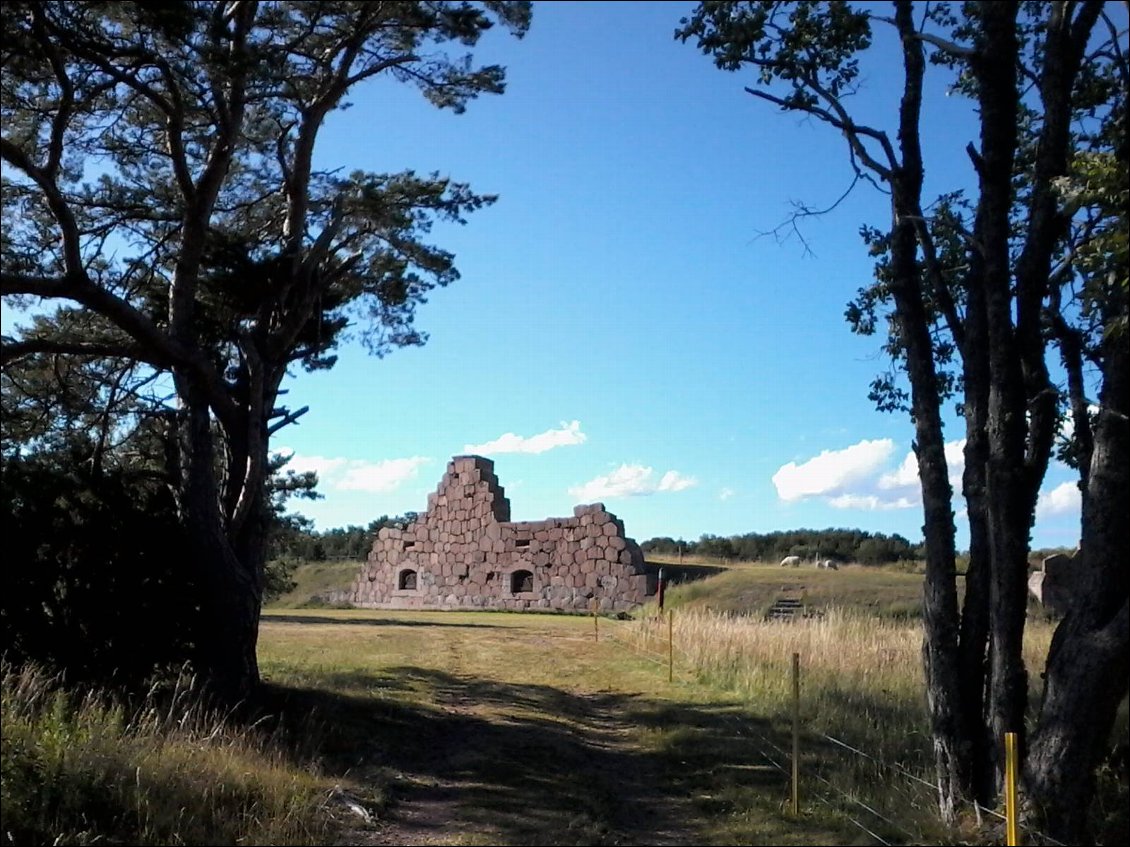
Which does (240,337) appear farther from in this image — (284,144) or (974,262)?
(974,262)

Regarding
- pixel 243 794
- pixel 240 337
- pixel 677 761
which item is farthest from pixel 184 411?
pixel 677 761

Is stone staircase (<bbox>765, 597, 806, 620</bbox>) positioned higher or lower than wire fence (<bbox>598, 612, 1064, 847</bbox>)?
higher

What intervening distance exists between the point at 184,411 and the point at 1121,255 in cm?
1008

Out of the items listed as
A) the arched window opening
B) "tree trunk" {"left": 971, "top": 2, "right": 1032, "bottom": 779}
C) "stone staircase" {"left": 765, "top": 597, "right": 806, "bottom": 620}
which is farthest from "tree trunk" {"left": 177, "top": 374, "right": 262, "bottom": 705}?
the arched window opening

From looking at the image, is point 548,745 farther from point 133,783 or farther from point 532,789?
point 133,783

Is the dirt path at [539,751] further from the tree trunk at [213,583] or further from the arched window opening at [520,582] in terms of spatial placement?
the arched window opening at [520,582]

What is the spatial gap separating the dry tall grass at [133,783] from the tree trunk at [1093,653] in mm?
4729

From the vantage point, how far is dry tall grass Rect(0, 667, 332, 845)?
7195 millimetres

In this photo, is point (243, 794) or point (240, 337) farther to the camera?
point (240, 337)

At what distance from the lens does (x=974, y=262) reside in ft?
27.6

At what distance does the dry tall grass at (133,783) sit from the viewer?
23.6ft

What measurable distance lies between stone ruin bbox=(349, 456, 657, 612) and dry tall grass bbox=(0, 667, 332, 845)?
92.8 ft

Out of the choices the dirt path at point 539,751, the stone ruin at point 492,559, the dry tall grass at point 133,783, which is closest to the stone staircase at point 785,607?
the dirt path at point 539,751

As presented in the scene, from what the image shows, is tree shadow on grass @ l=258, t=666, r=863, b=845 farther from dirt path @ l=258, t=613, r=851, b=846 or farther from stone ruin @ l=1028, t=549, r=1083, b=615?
stone ruin @ l=1028, t=549, r=1083, b=615
